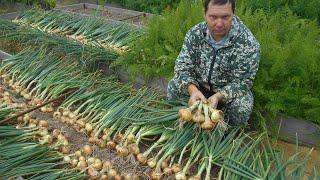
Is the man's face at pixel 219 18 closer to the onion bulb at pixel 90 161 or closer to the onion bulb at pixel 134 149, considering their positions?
the onion bulb at pixel 134 149

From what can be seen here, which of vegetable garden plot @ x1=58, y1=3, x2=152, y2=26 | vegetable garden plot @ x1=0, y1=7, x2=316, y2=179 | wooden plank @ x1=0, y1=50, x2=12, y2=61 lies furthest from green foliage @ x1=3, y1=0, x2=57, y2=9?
vegetable garden plot @ x1=0, y1=7, x2=316, y2=179

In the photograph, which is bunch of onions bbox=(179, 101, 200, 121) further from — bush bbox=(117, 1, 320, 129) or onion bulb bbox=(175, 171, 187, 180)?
bush bbox=(117, 1, 320, 129)

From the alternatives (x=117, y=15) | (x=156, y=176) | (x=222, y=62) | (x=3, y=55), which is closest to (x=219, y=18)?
(x=222, y=62)

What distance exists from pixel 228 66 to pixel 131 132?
97 centimetres

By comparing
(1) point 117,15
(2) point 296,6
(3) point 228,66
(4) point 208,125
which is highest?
(2) point 296,6

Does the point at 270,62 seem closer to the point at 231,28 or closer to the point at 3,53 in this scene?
the point at 231,28

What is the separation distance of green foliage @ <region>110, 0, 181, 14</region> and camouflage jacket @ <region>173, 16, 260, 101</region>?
3.77m

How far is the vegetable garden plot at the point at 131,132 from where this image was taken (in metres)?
2.90

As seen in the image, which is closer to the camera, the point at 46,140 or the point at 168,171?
the point at 168,171

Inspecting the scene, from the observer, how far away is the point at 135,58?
178 inches

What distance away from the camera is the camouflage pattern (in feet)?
10.6

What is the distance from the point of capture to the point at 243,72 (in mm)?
3258

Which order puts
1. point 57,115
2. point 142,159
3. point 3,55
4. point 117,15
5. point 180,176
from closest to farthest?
point 180,176
point 142,159
point 57,115
point 3,55
point 117,15

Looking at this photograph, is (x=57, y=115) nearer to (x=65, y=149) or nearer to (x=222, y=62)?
(x=65, y=149)
